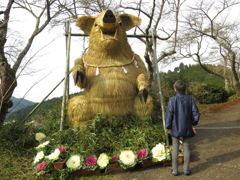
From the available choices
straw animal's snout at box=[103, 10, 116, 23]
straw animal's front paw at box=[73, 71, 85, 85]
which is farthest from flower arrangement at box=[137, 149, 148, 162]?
straw animal's snout at box=[103, 10, 116, 23]

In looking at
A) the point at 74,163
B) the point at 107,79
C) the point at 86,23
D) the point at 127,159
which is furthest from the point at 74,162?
the point at 86,23

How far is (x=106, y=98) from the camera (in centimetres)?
313

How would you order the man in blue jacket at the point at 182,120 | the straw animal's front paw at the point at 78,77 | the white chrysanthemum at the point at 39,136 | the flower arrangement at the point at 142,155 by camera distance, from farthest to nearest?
the white chrysanthemum at the point at 39,136
the straw animal's front paw at the point at 78,77
the flower arrangement at the point at 142,155
the man in blue jacket at the point at 182,120

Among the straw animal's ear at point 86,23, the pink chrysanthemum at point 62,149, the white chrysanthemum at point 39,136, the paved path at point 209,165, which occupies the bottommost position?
the paved path at point 209,165

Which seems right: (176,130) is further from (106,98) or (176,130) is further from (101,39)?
(101,39)

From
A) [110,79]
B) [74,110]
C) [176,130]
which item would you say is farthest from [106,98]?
[176,130]

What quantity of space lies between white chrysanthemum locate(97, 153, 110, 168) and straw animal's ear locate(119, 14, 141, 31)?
2143mm

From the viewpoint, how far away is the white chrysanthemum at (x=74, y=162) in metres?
2.57

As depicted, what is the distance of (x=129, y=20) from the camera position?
140 inches

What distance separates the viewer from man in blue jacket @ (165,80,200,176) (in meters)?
2.41

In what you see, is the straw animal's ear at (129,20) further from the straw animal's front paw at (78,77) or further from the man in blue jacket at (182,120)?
the man in blue jacket at (182,120)

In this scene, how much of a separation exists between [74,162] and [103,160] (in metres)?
0.36

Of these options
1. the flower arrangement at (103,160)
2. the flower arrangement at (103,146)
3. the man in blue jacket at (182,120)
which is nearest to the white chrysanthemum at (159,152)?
the flower arrangement at (103,146)

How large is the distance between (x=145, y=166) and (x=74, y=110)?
4.26ft
